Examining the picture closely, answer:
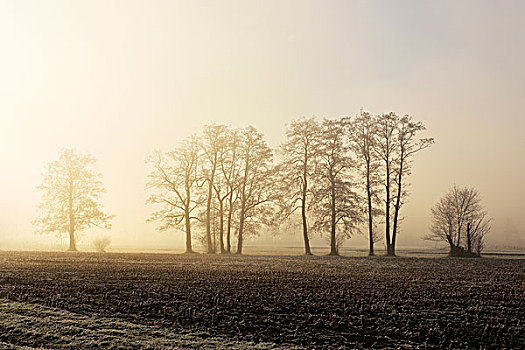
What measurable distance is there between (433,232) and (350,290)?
161 feet

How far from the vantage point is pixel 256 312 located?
13086 millimetres

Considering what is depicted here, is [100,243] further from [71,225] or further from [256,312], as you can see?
[256,312]

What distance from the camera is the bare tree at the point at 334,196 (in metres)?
42.7

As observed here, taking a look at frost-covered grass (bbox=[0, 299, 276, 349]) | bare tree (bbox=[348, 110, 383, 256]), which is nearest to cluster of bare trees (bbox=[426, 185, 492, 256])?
bare tree (bbox=[348, 110, 383, 256])

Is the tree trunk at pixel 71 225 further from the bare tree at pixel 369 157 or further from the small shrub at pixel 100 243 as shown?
the bare tree at pixel 369 157

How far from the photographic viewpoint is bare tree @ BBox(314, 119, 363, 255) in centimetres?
4266

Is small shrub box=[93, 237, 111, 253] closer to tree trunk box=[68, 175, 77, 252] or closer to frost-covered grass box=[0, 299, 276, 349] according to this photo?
tree trunk box=[68, 175, 77, 252]

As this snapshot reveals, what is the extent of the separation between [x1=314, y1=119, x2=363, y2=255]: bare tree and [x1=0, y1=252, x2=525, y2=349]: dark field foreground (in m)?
21.7

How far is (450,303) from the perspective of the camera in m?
15.1

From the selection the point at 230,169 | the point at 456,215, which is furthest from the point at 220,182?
the point at 456,215

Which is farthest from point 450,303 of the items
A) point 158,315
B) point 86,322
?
point 86,322

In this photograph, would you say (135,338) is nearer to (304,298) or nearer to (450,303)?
(304,298)

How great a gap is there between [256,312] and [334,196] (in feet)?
101

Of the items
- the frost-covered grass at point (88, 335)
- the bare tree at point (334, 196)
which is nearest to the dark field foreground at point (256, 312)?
the frost-covered grass at point (88, 335)
